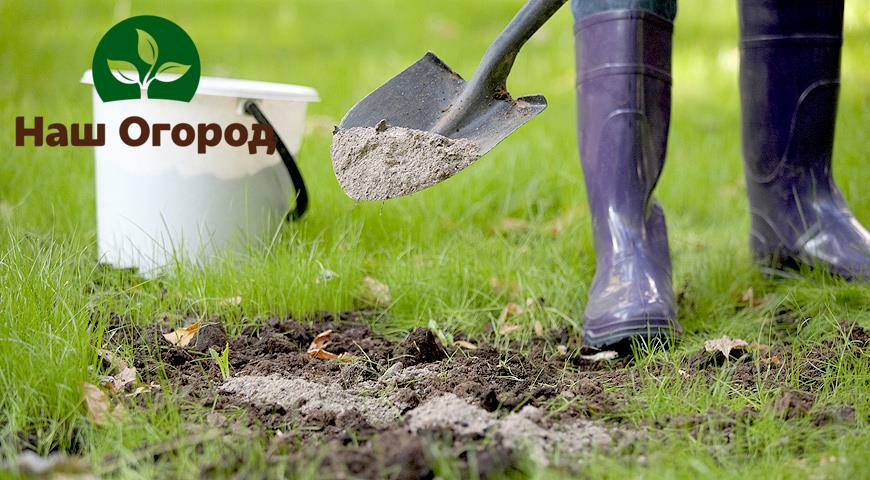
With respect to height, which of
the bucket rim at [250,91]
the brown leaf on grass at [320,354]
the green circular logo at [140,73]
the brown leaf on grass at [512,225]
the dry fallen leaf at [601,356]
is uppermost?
the green circular logo at [140,73]

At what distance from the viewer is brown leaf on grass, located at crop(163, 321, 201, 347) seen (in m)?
1.79

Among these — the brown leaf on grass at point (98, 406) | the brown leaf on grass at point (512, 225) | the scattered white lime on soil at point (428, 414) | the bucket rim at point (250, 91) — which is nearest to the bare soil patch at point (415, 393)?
the scattered white lime on soil at point (428, 414)

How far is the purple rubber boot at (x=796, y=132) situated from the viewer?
2182 millimetres

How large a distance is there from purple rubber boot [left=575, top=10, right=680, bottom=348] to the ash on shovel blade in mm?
395

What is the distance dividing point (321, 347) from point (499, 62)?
0.72m

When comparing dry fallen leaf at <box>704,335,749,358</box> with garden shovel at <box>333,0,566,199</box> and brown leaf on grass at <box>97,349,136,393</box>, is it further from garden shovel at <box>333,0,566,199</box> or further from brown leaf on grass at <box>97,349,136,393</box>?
brown leaf on grass at <box>97,349,136,393</box>

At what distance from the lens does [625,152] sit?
197 cm

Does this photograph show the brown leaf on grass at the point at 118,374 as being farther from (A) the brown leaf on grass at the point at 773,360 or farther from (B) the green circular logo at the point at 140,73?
(A) the brown leaf on grass at the point at 773,360

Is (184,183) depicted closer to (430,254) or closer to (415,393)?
(430,254)

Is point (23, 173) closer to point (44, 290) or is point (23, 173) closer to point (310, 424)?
point (44, 290)

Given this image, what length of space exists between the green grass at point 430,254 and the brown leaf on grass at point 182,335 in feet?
0.36

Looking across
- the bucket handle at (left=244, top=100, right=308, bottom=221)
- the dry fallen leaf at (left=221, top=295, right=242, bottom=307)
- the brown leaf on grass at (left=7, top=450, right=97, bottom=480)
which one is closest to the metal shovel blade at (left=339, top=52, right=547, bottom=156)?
the bucket handle at (left=244, top=100, right=308, bottom=221)

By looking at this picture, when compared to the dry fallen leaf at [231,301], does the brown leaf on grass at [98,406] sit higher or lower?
lower

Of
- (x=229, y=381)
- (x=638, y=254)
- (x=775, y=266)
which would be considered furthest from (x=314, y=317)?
(x=775, y=266)
